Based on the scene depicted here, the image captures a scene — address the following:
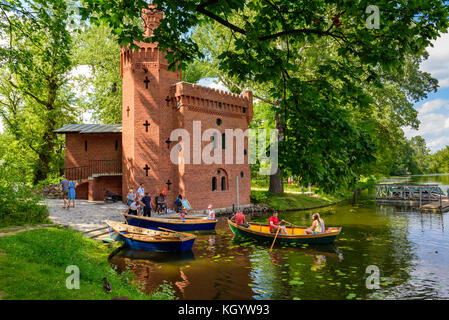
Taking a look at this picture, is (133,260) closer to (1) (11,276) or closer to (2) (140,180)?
(1) (11,276)

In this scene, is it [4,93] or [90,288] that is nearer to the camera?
[90,288]

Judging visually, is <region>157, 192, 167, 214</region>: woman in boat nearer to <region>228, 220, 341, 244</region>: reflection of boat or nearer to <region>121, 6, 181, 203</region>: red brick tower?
<region>121, 6, 181, 203</region>: red brick tower

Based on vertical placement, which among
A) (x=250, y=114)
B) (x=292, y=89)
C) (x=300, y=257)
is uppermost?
(x=250, y=114)

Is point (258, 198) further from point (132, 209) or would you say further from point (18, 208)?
point (18, 208)

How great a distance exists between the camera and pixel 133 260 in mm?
12062

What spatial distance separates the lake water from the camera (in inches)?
357

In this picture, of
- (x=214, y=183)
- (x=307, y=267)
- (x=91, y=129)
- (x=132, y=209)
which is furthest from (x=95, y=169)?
(x=307, y=267)

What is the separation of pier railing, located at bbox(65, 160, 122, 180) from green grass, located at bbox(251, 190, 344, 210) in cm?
1249

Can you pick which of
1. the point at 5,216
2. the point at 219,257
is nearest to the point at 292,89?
the point at 219,257

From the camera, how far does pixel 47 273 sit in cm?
695

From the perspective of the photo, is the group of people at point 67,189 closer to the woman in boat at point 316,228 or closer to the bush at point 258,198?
the woman in boat at point 316,228

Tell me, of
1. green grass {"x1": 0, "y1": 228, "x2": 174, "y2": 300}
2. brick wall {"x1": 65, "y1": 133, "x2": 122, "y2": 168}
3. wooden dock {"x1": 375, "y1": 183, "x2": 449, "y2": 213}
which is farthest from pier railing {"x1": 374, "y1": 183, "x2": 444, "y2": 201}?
green grass {"x1": 0, "y1": 228, "x2": 174, "y2": 300}

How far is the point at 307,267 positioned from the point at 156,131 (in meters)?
14.5

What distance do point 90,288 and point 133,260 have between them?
19.5 ft
